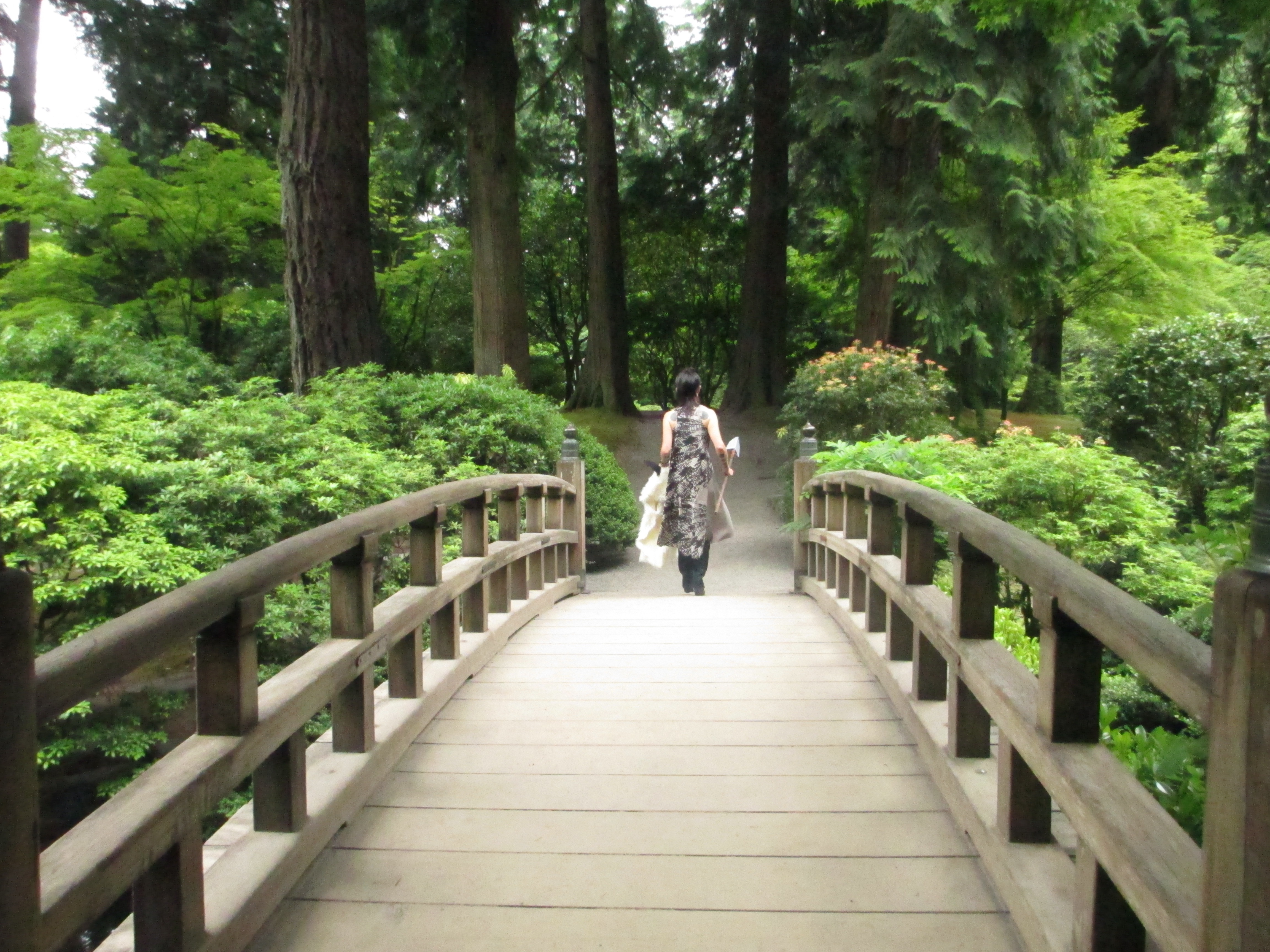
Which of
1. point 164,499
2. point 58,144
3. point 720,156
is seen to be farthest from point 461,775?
point 720,156

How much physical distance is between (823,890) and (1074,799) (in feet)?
2.64

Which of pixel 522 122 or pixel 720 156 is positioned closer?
pixel 720 156

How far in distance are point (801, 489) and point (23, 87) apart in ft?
22.2

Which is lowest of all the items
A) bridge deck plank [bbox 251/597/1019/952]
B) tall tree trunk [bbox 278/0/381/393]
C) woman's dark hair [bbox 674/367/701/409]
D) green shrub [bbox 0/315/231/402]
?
bridge deck plank [bbox 251/597/1019/952]

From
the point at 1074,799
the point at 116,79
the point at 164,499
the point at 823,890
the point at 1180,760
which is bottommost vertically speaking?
the point at 823,890

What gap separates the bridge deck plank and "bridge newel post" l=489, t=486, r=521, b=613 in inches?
36.1

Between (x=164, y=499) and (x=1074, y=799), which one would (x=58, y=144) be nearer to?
(x=164, y=499)

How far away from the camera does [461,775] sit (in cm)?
339

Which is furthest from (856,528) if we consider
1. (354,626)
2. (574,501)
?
(574,501)

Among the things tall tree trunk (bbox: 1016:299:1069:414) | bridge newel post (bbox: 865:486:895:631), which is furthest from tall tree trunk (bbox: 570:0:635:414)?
bridge newel post (bbox: 865:486:895:631)

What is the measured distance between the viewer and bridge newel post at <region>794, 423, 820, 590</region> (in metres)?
7.99

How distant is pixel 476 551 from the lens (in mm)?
4688

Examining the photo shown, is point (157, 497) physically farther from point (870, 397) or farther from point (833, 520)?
point (870, 397)

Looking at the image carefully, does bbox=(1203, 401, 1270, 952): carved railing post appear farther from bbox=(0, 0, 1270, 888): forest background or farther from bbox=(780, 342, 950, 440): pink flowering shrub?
bbox=(780, 342, 950, 440): pink flowering shrub
